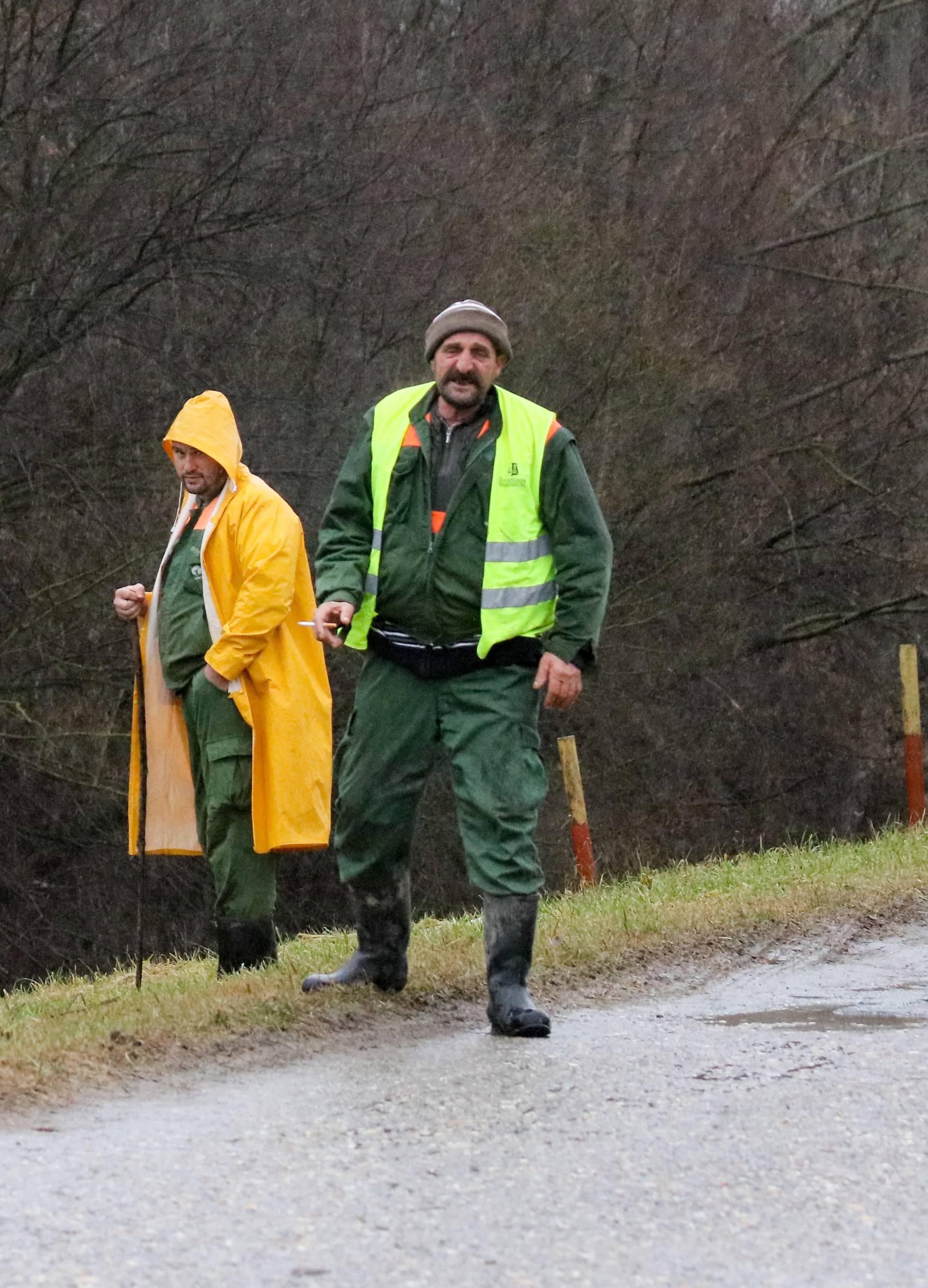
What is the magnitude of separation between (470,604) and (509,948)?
98 cm

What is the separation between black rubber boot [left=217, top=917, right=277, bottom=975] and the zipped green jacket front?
178 cm

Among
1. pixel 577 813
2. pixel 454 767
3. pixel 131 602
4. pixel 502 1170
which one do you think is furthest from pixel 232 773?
pixel 577 813

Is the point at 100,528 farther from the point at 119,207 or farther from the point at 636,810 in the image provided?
the point at 636,810

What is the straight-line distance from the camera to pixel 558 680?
6.04 metres

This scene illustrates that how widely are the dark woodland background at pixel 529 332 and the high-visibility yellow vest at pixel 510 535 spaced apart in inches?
383

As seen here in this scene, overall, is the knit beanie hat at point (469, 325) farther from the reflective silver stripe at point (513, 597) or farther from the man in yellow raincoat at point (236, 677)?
the man in yellow raincoat at point (236, 677)

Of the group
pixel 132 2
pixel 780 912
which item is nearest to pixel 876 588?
pixel 132 2

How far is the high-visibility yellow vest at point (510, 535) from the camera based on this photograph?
6.11 m

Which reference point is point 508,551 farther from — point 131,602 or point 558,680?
point 131,602

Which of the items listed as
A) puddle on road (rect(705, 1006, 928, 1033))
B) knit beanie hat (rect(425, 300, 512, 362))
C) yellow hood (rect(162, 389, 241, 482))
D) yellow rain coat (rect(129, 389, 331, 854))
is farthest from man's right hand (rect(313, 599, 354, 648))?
puddle on road (rect(705, 1006, 928, 1033))

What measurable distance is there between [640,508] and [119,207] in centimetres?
603

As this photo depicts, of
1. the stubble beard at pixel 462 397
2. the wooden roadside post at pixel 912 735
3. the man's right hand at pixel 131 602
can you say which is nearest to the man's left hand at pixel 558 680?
the stubble beard at pixel 462 397

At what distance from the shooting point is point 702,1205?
411cm

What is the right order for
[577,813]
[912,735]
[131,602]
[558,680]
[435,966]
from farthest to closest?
[912,735]
[577,813]
[131,602]
[435,966]
[558,680]
